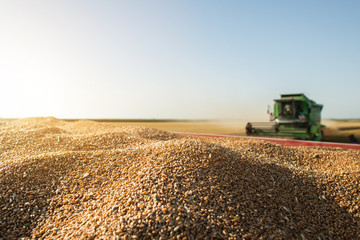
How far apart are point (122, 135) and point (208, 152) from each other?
7.33ft

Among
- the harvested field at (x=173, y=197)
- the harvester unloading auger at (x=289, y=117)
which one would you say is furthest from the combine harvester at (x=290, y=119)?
the harvested field at (x=173, y=197)

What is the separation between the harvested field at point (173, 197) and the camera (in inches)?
74.4

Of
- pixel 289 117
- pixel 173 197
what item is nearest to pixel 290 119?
pixel 289 117

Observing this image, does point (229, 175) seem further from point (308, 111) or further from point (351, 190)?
point (308, 111)

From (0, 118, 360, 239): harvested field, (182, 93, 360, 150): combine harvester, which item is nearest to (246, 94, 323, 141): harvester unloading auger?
(182, 93, 360, 150): combine harvester

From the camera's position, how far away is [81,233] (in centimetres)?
187

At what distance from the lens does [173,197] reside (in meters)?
2.10

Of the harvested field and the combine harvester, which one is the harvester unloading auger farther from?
the harvested field

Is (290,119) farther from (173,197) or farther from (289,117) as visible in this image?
(173,197)

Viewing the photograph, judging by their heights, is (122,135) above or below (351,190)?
above

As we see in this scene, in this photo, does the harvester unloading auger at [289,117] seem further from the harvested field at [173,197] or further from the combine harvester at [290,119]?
the harvested field at [173,197]

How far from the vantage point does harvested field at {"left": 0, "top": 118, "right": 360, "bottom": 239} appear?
1891mm

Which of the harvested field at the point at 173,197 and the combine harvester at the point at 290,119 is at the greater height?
the combine harvester at the point at 290,119

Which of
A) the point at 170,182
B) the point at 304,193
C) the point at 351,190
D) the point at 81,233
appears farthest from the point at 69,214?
the point at 351,190
